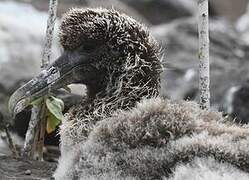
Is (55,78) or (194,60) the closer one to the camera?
(55,78)

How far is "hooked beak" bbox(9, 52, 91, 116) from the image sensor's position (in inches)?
203

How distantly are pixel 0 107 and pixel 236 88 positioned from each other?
2601 millimetres

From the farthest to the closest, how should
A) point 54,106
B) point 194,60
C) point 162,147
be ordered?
point 194,60 < point 54,106 < point 162,147

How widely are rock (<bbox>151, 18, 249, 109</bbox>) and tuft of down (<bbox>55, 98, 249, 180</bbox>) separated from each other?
3727 millimetres

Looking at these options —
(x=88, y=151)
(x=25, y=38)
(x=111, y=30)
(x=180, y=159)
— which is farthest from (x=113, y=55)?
(x=25, y=38)

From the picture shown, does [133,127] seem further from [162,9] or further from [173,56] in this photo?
[162,9]

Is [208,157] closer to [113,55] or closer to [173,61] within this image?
[113,55]

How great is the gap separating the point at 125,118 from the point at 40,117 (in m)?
1.76

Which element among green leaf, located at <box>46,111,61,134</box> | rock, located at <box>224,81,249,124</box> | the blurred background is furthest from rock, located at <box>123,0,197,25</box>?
green leaf, located at <box>46,111,61,134</box>

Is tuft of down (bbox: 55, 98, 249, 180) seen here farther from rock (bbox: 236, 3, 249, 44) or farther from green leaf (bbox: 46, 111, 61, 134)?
rock (bbox: 236, 3, 249, 44)

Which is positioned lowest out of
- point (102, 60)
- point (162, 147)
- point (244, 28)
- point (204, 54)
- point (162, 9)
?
point (162, 147)

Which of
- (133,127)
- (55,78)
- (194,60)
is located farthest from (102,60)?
(194,60)

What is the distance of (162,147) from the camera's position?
435cm

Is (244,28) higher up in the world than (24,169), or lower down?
higher up
